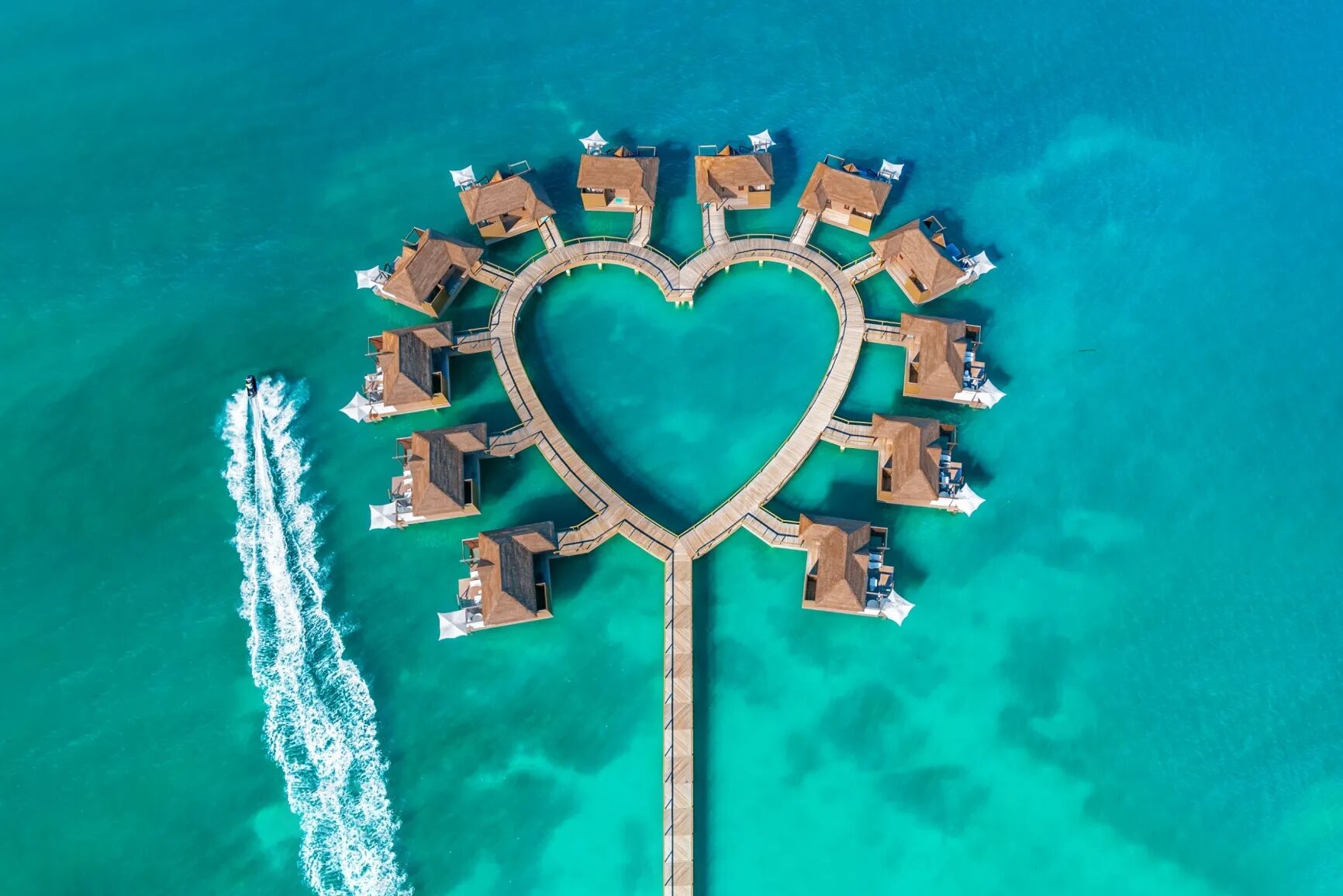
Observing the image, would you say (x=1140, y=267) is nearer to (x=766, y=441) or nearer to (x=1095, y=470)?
(x=1095, y=470)

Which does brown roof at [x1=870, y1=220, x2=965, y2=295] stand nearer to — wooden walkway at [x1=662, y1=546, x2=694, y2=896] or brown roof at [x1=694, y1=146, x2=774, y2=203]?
brown roof at [x1=694, y1=146, x2=774, y2=203]

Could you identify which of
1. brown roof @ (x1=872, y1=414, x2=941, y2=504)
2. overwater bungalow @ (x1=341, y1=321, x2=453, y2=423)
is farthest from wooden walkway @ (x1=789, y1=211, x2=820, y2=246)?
overwater bungalow @ (x1=341, y1=321, x2=453, y2=423)

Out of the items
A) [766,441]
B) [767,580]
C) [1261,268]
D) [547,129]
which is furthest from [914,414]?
[547,129]

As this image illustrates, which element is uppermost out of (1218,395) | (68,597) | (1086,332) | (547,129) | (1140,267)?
(547,129)

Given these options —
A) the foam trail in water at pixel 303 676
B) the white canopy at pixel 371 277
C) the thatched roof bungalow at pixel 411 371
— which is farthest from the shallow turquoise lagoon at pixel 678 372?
the foam trail in water at pixel 303 676

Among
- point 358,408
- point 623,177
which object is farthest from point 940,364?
point 358,408

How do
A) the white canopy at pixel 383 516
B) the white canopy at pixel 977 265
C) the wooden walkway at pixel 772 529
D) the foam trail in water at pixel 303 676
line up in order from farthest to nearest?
the white canopy at pixel 977 265
the white canopy at pixel 383 516
the wooden walkway at pixel 772 529
the foam trail in water at pixel 303 676

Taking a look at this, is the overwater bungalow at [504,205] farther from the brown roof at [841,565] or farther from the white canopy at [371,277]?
the brown roof at [841,565]
